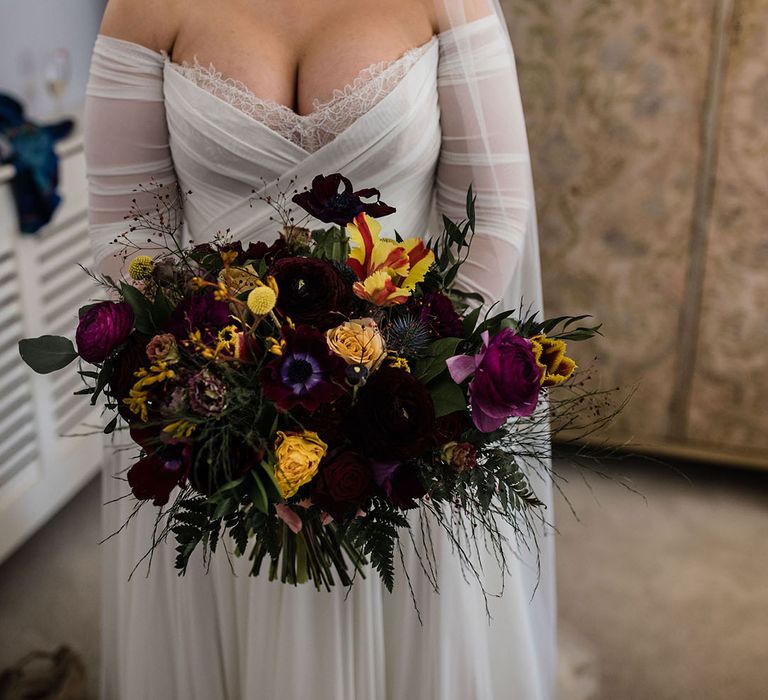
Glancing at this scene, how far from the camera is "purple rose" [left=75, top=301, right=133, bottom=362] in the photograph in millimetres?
828

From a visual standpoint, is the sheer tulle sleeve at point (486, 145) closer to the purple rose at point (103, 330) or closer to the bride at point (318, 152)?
the bride at point (318, 152)

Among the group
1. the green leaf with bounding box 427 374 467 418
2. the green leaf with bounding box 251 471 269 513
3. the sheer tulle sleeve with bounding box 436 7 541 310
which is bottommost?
the green leaf with bounding box 251 471 269 513

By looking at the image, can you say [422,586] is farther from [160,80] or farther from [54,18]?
[54,18]

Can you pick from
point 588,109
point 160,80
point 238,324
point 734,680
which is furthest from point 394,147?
point 734,680

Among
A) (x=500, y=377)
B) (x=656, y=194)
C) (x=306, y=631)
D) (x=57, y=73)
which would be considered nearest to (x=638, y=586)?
(x=656, y=194)

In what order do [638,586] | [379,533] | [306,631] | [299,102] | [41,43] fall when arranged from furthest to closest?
Answer: [41,43]
[638,586]
[299,102]
[306,631]
[379,533]

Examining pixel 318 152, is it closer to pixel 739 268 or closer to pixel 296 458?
pixel 296 458

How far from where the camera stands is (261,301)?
780 millimetres

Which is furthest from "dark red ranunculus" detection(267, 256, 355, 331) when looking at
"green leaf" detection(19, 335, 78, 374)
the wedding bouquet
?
"green leaf" detection(19, 335, 78, 374)

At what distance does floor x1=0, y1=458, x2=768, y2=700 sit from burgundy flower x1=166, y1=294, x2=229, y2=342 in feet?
4.09

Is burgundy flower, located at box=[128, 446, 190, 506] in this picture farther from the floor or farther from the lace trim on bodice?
the floor

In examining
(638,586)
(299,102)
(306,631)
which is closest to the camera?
(306,631)

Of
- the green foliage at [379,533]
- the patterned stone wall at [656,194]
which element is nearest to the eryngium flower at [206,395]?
the green foliage at [379,533]

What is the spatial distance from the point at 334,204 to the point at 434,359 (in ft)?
0.63
